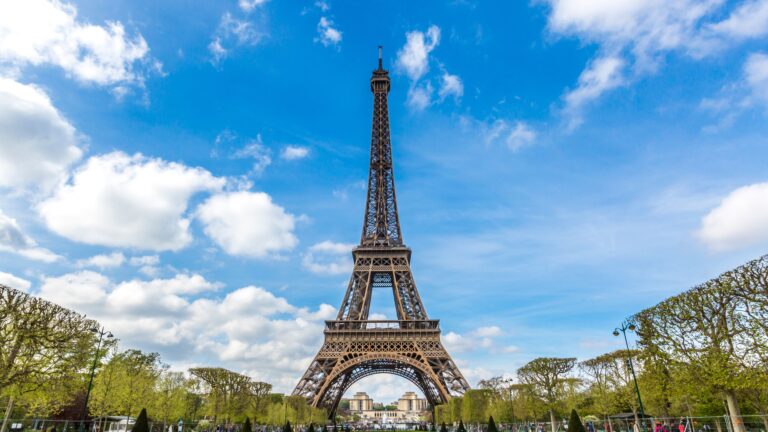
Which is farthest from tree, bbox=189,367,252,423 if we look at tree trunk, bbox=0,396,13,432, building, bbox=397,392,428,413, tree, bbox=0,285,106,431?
building, bbox=397,392,428,413

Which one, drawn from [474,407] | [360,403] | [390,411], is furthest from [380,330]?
[360,403]

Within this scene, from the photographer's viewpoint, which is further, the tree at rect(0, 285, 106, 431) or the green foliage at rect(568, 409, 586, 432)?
the tree at rect(0, 285, 106, 431)

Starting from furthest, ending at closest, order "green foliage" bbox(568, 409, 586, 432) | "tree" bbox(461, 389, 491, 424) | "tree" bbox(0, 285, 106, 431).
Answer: "tree" bbox(461, 389, 491, 424) < "tree" bbox(0, 285, 106, 431) < "green foliage" bbox(568, 409, 586, 432)

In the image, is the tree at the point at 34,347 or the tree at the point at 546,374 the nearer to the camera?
the tree at the point at 34,347

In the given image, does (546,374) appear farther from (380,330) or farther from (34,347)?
(34,347)

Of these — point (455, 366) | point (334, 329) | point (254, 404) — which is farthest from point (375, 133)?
point (254, 404)

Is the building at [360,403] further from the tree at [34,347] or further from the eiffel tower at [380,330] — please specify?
the tree at [34,347]

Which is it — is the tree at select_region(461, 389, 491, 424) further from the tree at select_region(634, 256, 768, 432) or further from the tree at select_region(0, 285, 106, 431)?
the tree at select_region(0, 285, 106, 431)

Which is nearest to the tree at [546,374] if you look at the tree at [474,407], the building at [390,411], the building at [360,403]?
the tree at [474,407]

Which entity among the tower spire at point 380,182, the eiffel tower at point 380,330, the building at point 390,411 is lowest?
the building at point 390,411
